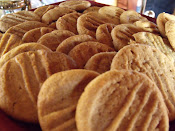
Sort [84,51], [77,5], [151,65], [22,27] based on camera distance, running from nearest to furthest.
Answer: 1. [151,65]
2. [84,51]
3. [22,27]
4. [77,5]

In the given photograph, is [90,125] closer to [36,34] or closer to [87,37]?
[87,37]

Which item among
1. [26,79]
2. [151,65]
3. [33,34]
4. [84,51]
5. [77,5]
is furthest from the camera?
[77,5]

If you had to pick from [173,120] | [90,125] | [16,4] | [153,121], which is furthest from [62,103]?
[16,4]

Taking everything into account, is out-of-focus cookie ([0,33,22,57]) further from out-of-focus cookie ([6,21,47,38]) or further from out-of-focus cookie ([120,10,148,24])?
out-of-focus cookie ([120,10,148,24])

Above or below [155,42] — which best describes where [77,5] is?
above

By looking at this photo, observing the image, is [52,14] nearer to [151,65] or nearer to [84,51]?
[84,51]

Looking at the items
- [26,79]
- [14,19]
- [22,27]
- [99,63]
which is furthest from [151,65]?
[14,19]

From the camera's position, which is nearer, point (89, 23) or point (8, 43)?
point (8, 43)
